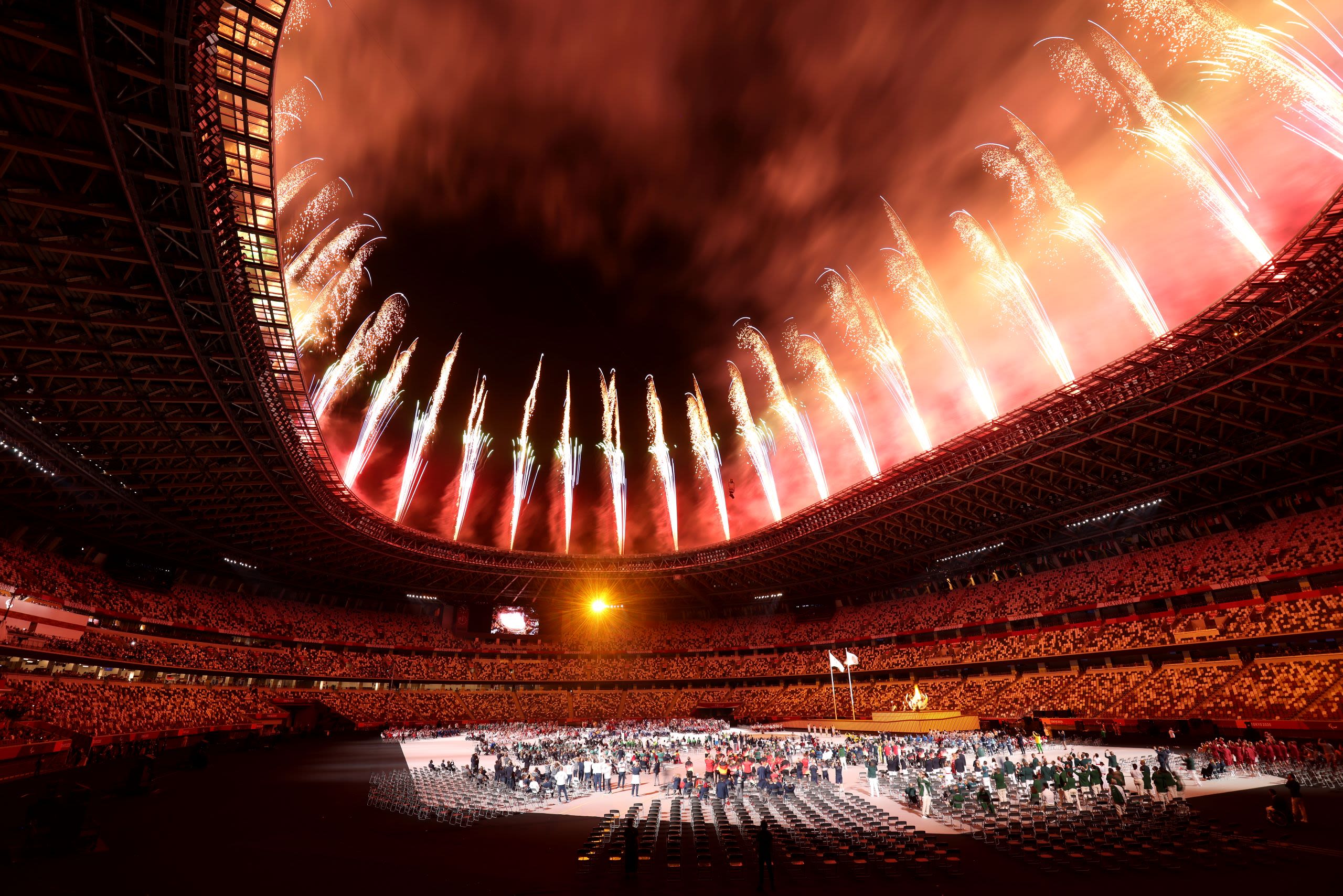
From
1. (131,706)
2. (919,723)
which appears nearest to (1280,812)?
(919,723)

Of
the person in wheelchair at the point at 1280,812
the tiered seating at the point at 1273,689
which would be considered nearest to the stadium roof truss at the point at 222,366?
the tiered seating at the point at 1273,689

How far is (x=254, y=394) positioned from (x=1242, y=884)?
3312 centimetres

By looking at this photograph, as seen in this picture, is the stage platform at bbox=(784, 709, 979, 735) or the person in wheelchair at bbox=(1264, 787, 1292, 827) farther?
the stage platform at bbox=(784, 709, 979, 735)

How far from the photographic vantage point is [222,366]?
23.6 m

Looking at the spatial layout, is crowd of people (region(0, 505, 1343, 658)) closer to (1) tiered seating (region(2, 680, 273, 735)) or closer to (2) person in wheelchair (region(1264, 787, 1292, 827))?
(1) tiered seating (region(2, 680, 273, 735))

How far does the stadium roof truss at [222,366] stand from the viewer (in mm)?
14164

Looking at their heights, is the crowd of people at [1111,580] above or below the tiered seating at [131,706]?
above

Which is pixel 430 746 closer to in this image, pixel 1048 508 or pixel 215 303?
pixel 215 303

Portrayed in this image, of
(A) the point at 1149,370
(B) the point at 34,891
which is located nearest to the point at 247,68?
(B) the point at 34,891

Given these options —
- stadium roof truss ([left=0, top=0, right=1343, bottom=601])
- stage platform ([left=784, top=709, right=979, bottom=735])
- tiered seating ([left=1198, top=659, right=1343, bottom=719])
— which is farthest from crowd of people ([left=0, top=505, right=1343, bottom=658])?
stage platform ([left=784, top=709, right=979, bottom=735])

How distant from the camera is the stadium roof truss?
46.5 ft

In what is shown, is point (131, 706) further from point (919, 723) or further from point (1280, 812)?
point (1280, 812)

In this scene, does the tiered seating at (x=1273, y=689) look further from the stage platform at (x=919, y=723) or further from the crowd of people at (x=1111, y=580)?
the stage platform at (x=919, y=723)

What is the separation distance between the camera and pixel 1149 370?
27219 millimetres
